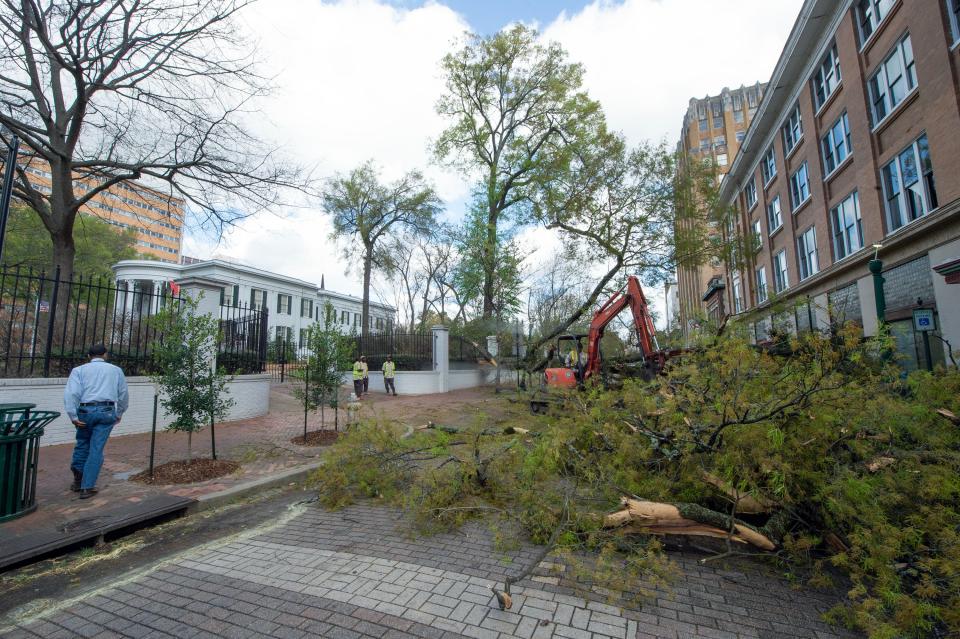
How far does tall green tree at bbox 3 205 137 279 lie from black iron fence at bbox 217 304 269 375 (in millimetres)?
8288

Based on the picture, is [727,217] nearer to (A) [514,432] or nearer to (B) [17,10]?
(A) [514,432]

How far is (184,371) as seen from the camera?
6.04 metres

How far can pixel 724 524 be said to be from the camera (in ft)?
11.5

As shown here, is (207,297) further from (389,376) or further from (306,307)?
(306,307)

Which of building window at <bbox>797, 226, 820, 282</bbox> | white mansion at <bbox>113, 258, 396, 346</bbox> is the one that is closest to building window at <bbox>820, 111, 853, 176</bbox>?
building window at <bbox>797, 226, 820, 282</bbox>

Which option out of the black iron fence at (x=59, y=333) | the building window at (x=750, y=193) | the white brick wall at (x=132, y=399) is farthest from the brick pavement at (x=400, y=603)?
the building window at (x=750, y=193)

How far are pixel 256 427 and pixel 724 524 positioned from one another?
962 centimetres

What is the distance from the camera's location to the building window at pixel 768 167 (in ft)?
74.2

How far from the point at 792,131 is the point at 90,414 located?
2598 cm

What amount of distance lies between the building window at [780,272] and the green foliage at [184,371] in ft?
80.1

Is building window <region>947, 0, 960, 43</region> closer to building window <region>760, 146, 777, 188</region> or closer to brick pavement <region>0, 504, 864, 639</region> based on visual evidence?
building window <region>760, 146, 777, 188</region>

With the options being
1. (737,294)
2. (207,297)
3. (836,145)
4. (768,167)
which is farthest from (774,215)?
(207,297)

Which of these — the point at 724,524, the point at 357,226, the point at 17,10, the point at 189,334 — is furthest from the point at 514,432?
the point at 357,226

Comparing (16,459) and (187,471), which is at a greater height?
(16,459)
